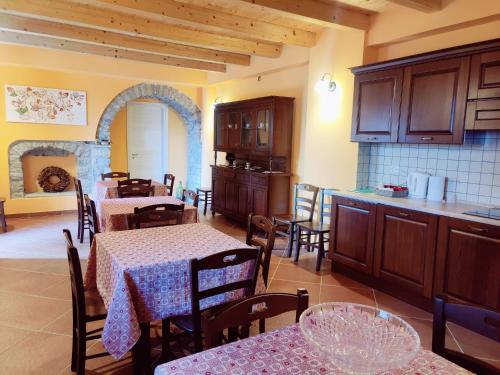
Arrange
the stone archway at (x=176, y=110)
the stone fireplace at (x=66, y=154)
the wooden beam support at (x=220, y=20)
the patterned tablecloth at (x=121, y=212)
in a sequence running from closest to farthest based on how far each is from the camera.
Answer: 1. the patterned tablecloth at (x=121, y=212)
2. the wooden beam support at (x=220, y=20)
3. the stone fireplace at (x=66, y=154)
4. the stone archway at (x=176, y=110)

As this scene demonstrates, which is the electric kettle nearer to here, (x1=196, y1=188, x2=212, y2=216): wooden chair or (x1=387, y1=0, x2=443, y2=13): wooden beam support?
(x1=387, y1=0, x2=443, y2=13): wooden beam support

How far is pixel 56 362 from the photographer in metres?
2.33

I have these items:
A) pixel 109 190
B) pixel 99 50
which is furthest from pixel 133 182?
pixel 99 50

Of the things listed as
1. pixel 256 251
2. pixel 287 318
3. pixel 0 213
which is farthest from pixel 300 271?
pixel 0 213

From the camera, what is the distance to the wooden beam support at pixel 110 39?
4664mm

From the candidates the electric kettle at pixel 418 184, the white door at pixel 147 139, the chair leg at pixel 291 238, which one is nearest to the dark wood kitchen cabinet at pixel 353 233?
the electric kettle at pixel 418 184

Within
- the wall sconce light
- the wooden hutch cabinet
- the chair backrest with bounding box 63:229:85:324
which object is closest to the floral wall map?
the wooden hutch cabinet

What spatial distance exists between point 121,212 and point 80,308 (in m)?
1.45

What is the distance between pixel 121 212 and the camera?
3.35 meters

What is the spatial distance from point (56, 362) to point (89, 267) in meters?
0.61

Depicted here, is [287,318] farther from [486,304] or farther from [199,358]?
[199,358]

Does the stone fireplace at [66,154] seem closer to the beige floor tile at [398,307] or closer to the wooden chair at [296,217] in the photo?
the wooden chair at [296,217]

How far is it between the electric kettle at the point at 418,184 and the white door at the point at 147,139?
5831 mm

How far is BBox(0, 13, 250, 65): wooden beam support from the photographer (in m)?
4.66
